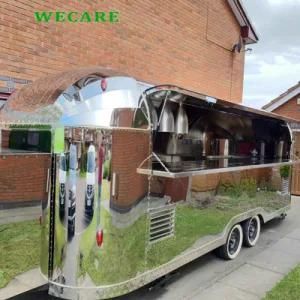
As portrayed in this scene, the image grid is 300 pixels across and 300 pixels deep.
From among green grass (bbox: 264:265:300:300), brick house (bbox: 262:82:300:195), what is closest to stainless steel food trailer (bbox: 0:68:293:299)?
green grass (bbox: 264:265:300:300)

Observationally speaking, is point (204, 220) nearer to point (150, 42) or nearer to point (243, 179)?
point (243, 179)

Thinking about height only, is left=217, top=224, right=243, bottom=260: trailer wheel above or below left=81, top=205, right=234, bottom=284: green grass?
below

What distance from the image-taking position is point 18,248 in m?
4.20

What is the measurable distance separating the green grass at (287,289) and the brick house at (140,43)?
9.83 ft

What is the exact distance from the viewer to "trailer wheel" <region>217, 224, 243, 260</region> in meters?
5.80

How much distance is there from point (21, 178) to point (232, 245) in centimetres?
348

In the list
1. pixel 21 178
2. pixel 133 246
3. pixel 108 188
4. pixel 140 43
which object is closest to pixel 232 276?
pixel 133 246

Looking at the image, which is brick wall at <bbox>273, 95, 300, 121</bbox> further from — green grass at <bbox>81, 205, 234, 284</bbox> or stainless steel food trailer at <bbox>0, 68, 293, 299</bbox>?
green grass at <bbox>81, 205, 234, 284</bbox>

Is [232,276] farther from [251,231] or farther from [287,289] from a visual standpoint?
[251,231]

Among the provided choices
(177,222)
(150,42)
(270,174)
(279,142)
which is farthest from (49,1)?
(279,142)

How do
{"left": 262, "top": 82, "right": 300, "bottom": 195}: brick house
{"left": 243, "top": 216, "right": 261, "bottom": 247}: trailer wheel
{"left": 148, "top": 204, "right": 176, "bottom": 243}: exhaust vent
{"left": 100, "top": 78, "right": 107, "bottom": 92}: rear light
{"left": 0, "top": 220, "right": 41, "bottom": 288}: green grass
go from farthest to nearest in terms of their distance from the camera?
1. {"left": 262, "top": 82, "right": 300, "bottom": 195}: brick house
2. {"left": 243, "top": 216, "right": 261, "bottom": 247}: trailer wheel
3. {"left": 0, "top": 220, "right": 41, "bottom": 288}: green grass
4. {"left": 148, "top": 204, "right": 176, "bottom": 243}: exhaust vent
5. {"left": 100, "top": 78, "right": 107, "bottom": 92}: rear light

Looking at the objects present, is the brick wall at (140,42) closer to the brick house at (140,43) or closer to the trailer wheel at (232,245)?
the brick house at (140,43)

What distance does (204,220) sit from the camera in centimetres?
489

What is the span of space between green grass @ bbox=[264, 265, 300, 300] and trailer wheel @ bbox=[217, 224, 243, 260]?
3.00ft
